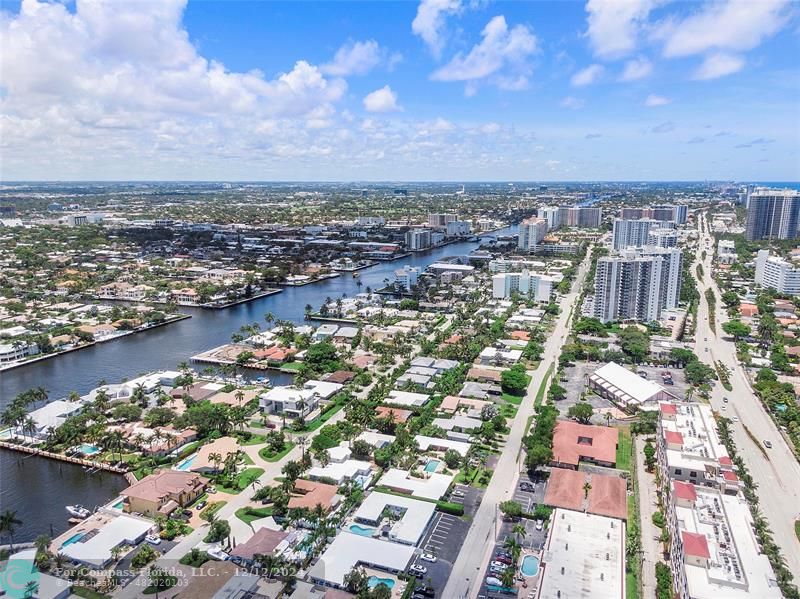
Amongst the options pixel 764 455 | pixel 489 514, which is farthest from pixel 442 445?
pixel 764 455

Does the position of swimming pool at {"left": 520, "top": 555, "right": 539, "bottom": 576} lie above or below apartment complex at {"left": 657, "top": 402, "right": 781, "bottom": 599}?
below

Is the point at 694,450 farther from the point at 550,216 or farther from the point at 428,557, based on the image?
the point at 550,216

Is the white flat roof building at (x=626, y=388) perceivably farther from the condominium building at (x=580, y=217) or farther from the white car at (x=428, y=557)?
the condominium building at (x=580, y=217)

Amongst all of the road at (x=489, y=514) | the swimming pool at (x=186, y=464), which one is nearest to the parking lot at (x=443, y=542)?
the road at (x=489, y=514)

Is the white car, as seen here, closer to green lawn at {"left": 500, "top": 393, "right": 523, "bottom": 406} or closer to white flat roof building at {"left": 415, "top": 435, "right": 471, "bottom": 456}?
white flat roof building at {"left": 415, "top": 435, "right": 471, "bottom": 456}

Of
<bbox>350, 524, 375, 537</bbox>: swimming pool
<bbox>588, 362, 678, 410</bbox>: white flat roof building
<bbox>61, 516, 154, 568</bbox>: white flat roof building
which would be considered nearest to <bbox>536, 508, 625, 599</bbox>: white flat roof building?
<bbox>350, 524, 375, 537</bbox>: swimming pool
